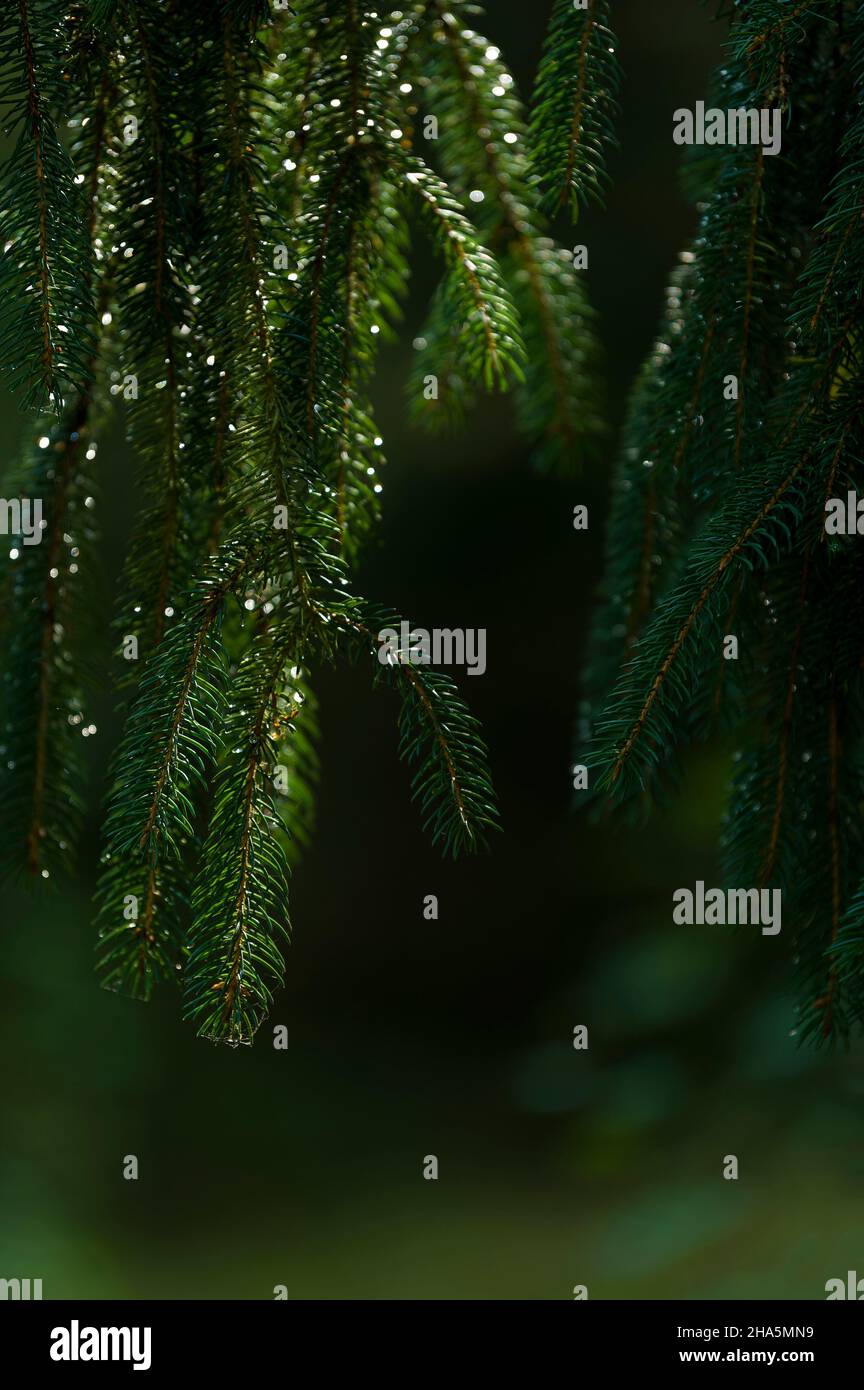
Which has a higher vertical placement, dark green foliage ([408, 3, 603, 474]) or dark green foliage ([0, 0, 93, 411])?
dark green foliage ([408, 3, 603, 474])

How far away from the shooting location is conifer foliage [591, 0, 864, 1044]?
498 millimetres

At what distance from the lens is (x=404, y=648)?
1.59 feet

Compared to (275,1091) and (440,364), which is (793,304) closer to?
(440,364)

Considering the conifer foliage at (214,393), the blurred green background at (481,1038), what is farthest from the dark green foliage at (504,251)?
the blurred green background at (481,1038)

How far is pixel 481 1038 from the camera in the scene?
2193 mm

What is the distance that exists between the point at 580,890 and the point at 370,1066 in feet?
1.71

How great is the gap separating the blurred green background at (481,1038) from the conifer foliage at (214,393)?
41.8 inches

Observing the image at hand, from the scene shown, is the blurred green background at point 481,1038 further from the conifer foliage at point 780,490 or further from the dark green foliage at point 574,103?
the dark green foliage at point 574,103

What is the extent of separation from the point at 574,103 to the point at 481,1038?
1.87m

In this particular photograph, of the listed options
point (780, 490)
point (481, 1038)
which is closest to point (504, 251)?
point (780, 490)

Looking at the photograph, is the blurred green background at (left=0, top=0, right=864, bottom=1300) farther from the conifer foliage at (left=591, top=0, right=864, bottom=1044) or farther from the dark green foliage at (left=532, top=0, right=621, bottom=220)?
the dark green foliage at (left=532, top=0, right=621, bottom=220)

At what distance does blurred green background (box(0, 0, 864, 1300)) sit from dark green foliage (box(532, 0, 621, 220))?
3.67ft

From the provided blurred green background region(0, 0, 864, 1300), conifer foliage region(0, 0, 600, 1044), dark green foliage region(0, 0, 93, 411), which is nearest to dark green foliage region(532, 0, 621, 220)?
conifer foliage region(0, 0, 600, 1044)

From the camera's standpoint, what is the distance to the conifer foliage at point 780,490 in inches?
19.6
